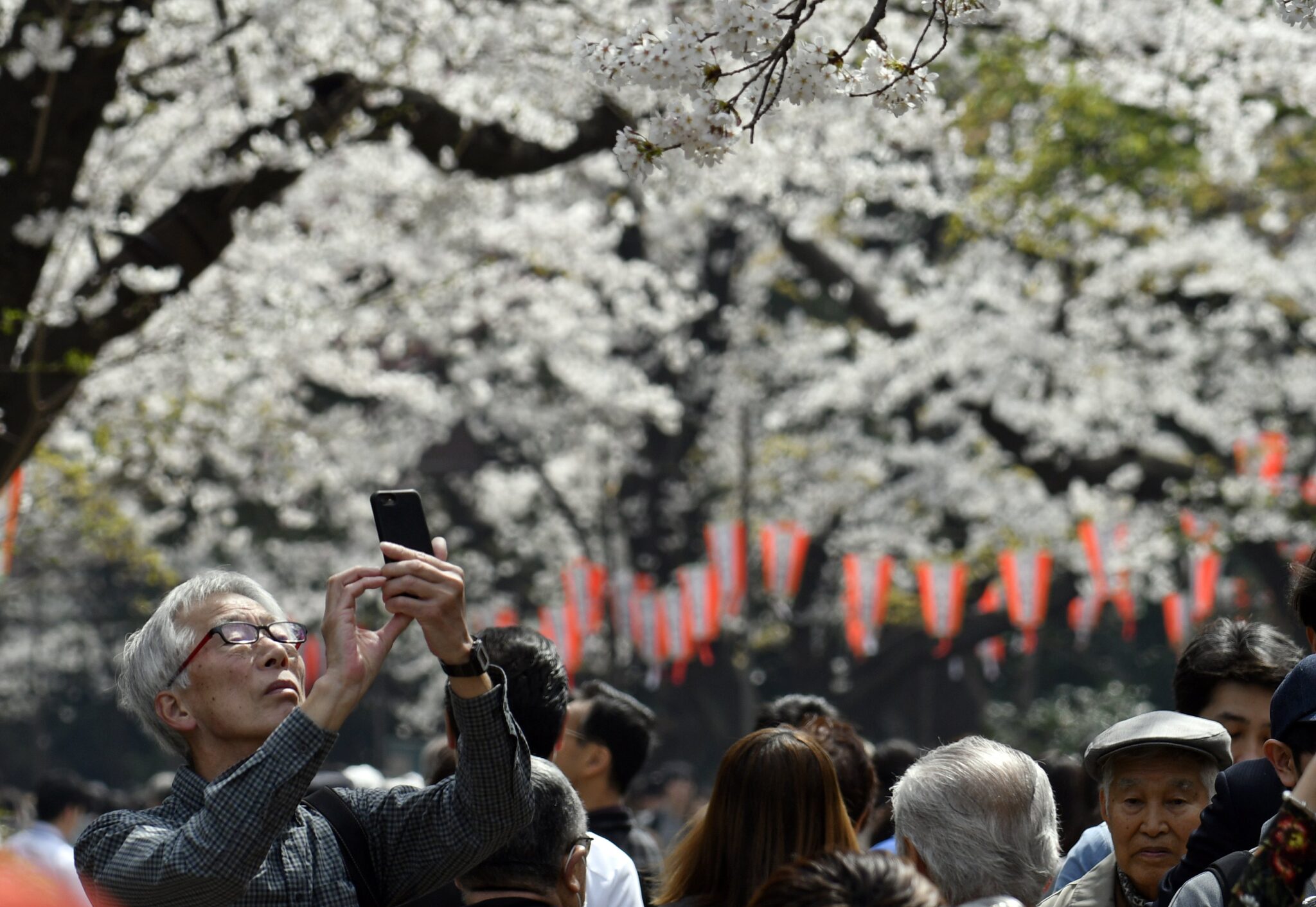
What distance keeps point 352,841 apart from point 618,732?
6.23 ft

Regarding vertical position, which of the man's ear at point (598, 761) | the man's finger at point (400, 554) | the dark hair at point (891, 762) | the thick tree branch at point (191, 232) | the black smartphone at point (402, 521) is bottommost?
the dark hair at point (891, 762)

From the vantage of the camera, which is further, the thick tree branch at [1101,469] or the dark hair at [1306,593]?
the thick tree branch at [1101,469]

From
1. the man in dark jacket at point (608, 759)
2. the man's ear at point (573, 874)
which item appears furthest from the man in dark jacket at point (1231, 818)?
the man in dark jacket at point (608, 759)

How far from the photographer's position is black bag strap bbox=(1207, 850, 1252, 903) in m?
2.52

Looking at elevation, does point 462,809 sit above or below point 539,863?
above

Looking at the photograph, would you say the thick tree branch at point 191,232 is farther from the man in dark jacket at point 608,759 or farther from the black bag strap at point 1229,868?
the black bag strap at point 1229,868

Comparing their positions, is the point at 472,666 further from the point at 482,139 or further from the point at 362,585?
the point at 482,139

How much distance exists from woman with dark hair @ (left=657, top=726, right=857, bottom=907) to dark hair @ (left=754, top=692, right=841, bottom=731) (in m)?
1.42

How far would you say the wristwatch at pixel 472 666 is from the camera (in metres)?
2.59

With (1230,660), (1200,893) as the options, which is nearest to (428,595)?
(1200,893)

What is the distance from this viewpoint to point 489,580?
838 inches

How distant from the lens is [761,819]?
311cm

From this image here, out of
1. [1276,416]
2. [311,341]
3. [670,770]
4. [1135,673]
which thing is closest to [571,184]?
[311,341]

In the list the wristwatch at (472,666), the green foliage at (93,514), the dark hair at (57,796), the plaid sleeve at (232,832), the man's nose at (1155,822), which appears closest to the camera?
the plaid sleeve at (232,832)
